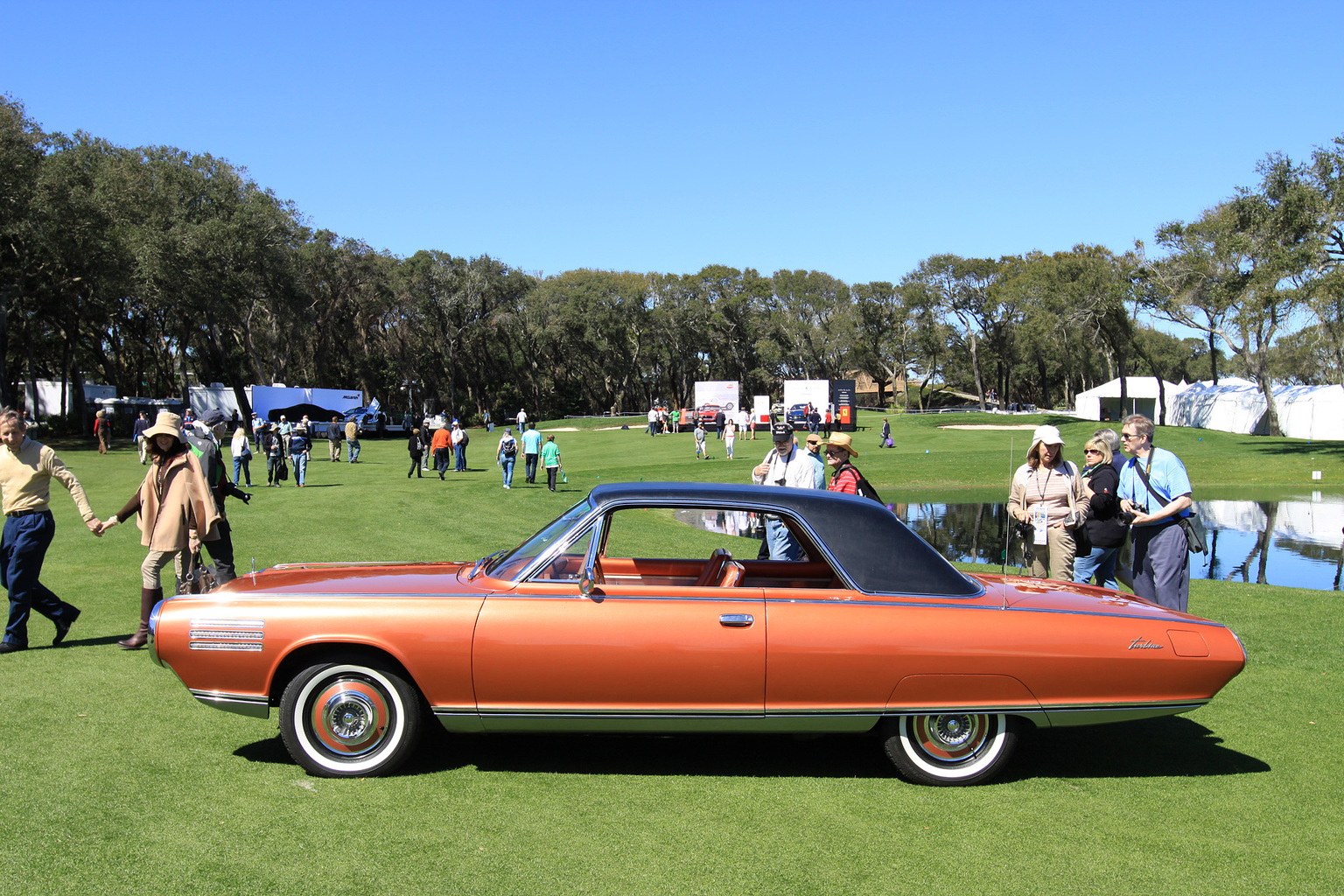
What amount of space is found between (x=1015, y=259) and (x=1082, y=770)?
79.3m

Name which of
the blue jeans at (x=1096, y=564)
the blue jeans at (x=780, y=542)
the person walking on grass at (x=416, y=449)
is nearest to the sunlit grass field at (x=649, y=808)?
the blue jeans at (x=1096, y=564)

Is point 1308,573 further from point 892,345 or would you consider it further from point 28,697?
point 892,345

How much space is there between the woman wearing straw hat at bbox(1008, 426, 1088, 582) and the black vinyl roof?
3119mm

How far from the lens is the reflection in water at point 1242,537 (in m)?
13.0

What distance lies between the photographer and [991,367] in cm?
10488

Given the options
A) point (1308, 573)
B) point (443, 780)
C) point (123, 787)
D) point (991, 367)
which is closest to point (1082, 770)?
point (443, 780)

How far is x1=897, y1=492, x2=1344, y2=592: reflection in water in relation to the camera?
12961mm

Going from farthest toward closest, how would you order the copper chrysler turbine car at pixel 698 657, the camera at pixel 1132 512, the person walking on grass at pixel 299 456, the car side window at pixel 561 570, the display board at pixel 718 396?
the display board at pixel 718 396 → the person walking on grass at pixel 299 456 → the camera at pixel 1132 512 → the car side window at pixel 561 570 → the copper chrysler turbine car at pixel 698 657

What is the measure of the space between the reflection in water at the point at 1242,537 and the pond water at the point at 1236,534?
12 mm

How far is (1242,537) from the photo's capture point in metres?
16.5

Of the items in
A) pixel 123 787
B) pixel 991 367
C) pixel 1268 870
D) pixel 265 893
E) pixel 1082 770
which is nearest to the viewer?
pixel 265 893

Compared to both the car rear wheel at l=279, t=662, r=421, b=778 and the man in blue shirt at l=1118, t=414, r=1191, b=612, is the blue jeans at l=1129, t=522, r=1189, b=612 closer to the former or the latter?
the man in blue shirt at l=1118, t=414, r=1191, b=612

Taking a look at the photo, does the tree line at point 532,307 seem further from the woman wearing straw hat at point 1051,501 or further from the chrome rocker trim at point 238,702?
the chrome rocker trim at point 238,702

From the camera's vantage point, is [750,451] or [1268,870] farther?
[750,451]
